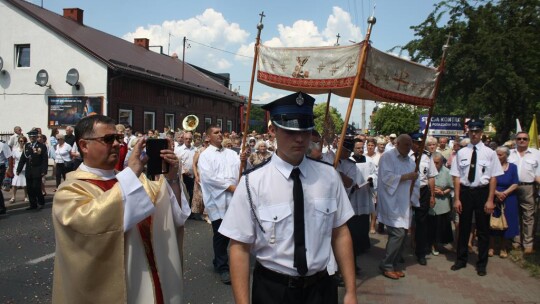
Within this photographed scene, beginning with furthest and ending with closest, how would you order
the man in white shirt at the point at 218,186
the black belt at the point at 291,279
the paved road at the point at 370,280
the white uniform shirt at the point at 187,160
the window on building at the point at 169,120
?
the window on building at the point at 169,120 < the white uniform shirt at the point at 187,160 < the man in white shirt at the point at 218,186 < the paved road at the point at 370,280 < the black belt at the point at 291,279

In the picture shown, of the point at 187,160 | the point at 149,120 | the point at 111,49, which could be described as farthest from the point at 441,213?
the point at 111,49

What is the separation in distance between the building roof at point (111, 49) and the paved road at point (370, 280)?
15272 mm

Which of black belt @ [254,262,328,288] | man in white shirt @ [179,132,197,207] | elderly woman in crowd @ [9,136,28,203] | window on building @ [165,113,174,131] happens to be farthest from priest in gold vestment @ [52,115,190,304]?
window on building @ [165,113,174,131]

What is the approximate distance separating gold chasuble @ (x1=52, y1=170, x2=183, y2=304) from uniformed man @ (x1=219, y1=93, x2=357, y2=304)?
521 mm

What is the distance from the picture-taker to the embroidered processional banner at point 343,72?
17.2ft

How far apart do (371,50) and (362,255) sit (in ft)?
12.4

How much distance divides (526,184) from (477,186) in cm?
205

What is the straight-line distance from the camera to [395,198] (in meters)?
6.40

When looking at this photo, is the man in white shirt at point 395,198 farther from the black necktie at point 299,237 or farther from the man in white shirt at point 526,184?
the black necktie at point 299,237

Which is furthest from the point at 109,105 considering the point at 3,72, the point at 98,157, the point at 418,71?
the point at 98,157

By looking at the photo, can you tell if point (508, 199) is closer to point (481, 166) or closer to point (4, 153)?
point (481, 166)

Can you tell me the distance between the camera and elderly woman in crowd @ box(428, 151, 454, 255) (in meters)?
7.60

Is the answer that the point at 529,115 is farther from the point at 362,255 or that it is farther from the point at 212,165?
the point at 212,165

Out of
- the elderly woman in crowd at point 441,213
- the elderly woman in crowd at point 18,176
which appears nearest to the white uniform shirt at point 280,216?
the elderly woman in crowd at point 441,213
